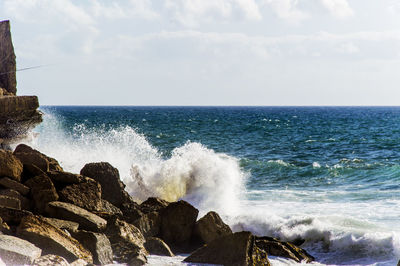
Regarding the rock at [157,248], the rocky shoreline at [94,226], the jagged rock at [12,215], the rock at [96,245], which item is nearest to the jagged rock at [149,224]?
the rocky shoreline at [94,226]

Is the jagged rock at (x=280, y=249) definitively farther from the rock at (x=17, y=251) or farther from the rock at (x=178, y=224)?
the rock at (x=17, y=251)

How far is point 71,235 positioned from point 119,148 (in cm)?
1347

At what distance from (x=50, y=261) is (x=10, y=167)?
9.99 ft

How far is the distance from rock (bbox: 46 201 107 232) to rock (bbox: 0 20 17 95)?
664 cm

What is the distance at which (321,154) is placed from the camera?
26.2m

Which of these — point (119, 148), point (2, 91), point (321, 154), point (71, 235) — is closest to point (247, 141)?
point (321, 154)

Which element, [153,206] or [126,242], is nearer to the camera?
[126,242]

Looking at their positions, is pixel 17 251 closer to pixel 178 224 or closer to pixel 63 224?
pixel 63 224

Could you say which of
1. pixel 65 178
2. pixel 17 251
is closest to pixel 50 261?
pixel 17 251

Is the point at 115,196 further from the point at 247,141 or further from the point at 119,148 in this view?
the point at 247,141

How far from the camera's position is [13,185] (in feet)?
28.0

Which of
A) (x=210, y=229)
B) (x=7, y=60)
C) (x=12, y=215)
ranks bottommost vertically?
(x=210, y=229)

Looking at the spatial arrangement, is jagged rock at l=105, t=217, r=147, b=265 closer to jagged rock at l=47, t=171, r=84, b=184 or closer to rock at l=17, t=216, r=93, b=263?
rock at l=17, t=216, r=93, b=263

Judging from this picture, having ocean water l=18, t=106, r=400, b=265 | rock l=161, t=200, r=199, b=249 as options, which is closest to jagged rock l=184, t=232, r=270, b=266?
ocean water l=18, t=106, r=400, b=265
